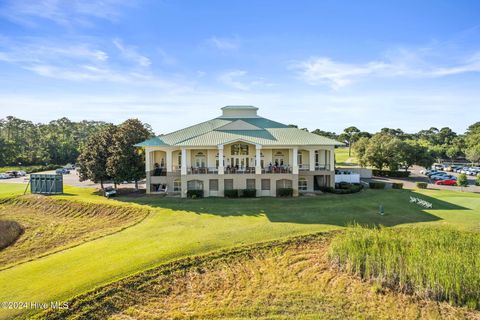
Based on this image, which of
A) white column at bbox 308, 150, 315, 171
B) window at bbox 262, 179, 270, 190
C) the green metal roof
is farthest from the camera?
white column at bbox 308, 150, 315, 171

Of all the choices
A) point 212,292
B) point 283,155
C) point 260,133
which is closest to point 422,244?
point 212,292

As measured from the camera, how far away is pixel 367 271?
572 inches

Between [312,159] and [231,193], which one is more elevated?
[312,159]

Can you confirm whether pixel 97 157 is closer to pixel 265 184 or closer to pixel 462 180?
pixel 265 184

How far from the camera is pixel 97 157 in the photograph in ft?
116

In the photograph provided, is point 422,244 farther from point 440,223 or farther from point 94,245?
point 94,245

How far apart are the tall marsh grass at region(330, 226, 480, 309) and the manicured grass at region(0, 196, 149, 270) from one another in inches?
686

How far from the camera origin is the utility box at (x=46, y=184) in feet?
115

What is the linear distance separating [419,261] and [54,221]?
1166 inches

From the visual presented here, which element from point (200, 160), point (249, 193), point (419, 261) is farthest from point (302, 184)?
point (419, 261)

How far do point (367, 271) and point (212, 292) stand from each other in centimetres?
797

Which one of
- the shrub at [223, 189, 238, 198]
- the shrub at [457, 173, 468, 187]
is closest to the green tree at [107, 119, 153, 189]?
the shrub at [223, 189, 238, 198]

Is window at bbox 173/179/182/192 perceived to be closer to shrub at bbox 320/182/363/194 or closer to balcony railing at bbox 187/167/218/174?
balcony railing at bbox 187/167/218/174

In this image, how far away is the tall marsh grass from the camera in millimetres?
12492
